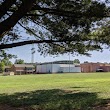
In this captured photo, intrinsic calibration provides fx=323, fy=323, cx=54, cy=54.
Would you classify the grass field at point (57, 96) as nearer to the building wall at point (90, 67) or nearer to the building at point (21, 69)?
the building at point (21, 69)

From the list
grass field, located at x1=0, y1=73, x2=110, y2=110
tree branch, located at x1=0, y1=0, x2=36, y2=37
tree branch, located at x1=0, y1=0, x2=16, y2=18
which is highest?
tree branch, located at x1=0, y1=0, x2=16, y2=18

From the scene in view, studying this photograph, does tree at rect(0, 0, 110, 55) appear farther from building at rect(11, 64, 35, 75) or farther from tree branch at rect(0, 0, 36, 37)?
building at rect(11, 64, 35, 75)

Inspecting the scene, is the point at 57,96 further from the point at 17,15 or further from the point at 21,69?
the point at 21,69

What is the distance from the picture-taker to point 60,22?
12414mm

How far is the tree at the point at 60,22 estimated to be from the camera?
32.9ft

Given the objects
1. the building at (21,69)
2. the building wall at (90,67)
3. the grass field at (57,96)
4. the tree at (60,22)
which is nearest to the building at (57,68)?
the building at (21,69)

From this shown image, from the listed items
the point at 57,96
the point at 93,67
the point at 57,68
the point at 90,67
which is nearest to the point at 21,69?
the point at 57,68

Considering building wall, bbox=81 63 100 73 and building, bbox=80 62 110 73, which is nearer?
building, bbox=80 62 110 73

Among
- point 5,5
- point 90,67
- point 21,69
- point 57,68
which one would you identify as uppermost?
point 90,67

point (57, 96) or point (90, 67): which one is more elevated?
point (90, 67)

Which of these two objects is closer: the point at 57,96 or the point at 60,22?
the point at 60,22

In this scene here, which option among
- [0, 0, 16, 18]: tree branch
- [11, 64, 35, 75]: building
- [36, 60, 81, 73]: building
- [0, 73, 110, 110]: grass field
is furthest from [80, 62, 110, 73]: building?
[0, 0, 16, 18]: tree branch

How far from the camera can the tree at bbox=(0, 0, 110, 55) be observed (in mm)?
10016

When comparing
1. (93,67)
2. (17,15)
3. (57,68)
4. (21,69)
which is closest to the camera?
(17,15)
